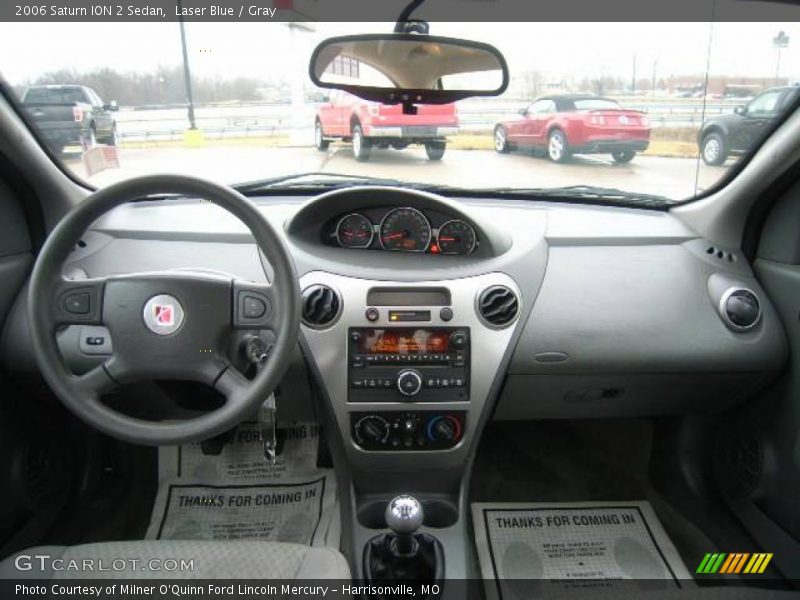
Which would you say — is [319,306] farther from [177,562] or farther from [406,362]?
[177,562]

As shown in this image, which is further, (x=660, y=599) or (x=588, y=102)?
(x=588, y=102)

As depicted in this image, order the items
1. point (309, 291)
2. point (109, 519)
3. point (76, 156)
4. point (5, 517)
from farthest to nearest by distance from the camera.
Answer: point (109, 519), point (76, 156), point (5, 517), point (309, 291)

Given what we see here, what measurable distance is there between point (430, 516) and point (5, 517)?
150 cm

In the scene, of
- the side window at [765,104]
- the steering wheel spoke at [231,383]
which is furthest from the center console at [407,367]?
the side window at [765,104]

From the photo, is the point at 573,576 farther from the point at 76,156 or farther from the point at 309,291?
the point at 76,156

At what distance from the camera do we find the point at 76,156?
7.59 feet

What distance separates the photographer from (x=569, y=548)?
2.43m

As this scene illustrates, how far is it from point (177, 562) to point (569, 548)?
4.99 ft

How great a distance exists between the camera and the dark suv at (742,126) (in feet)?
6.88

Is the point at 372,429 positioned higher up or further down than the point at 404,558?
higher up

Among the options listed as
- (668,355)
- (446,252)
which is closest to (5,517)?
(446,252)

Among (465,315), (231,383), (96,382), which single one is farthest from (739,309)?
(96,382)

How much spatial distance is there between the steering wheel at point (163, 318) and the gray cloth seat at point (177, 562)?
1.09ft

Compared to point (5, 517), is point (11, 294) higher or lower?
higher
